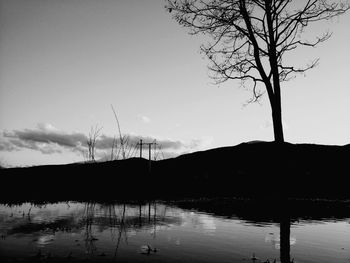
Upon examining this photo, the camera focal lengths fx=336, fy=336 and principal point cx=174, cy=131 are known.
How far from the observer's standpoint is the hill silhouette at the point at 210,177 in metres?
27.9

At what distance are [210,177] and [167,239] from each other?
30223 millimetres

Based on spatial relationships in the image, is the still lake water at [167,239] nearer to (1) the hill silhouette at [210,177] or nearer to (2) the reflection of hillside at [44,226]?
(2) the reflection of hillside at [44,226]

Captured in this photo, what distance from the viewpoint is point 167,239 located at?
805 cm

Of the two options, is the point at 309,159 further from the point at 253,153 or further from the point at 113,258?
the point at 113,258

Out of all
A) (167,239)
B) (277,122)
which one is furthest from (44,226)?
(277,122)

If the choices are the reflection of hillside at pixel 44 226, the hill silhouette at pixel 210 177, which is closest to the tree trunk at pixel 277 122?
the reflection of hillside at pixel 44 226

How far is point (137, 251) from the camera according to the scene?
666 centimetres

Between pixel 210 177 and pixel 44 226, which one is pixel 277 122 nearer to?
pixel 44 226

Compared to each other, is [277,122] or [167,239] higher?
[277,122]

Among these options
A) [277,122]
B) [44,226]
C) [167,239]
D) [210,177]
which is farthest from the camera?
[210,177]

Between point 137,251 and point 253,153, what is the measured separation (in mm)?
41920

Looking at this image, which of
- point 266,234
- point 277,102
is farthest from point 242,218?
point 277,102

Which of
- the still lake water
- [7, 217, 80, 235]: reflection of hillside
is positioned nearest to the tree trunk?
the still lake water

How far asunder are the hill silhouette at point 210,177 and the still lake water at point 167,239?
1413 centimetres
